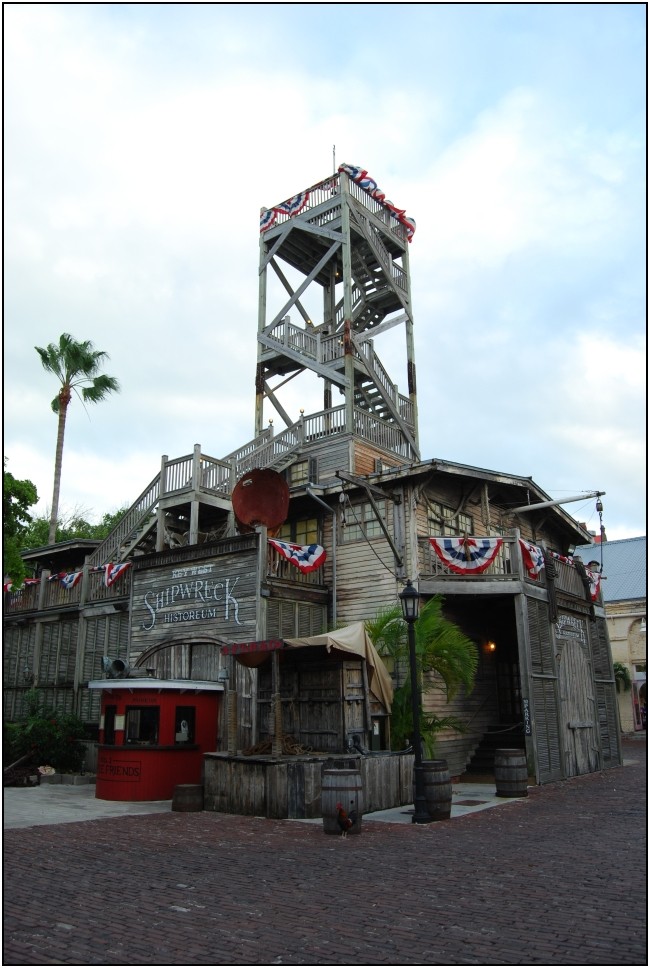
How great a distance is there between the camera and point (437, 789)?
40.9 ft

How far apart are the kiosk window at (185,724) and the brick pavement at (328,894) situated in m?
4.33

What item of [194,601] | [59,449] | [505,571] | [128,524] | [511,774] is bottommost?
[511,774]

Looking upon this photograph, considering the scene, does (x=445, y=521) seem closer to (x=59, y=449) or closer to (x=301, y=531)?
(x=301, y=531)

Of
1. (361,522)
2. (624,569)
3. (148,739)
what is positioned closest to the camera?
(148,739)

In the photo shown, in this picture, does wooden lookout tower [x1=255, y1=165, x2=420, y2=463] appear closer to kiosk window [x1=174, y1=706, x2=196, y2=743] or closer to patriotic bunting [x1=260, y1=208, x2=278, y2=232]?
patriotic bunting [x1=260, y1=208, x2=278, y2=232]

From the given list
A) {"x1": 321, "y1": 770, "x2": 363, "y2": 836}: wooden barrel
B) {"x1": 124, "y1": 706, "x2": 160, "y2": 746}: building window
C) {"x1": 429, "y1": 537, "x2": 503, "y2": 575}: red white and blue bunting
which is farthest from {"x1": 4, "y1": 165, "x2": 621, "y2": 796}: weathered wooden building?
{"x1": 321, "y1": 770, "x2": 363, "y2": 836}: wooden barrel

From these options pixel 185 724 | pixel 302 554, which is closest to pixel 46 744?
pixel 185 724

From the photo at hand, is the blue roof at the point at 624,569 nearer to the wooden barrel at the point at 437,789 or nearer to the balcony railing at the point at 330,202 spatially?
the balcony railing at the point at 330,202

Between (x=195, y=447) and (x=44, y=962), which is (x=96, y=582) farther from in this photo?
(x=44, y=962)

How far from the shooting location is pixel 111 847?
10180 millimetres

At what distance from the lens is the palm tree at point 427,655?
16.5 meters

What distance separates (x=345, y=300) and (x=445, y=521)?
28.9 ft

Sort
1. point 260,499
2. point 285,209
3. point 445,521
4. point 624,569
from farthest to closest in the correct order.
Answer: point 624,569, point 285,209, point 445,521, point 260,499

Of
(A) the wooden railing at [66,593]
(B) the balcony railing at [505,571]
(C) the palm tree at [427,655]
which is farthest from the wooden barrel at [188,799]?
(A) the wooden railing at [66,593]
